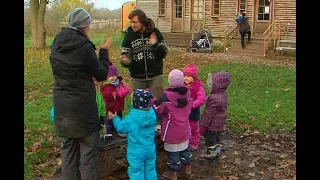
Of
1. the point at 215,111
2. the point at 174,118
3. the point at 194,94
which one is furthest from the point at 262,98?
the point at 174,118

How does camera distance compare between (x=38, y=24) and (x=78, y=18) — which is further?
(x=38, y=24)

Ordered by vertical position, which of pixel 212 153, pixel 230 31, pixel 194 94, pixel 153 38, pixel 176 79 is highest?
pixel 230 31

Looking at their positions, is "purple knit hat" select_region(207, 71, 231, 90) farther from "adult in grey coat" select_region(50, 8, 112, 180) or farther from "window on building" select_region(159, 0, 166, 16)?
"window on building" select_region(159, 0, 166, 16)

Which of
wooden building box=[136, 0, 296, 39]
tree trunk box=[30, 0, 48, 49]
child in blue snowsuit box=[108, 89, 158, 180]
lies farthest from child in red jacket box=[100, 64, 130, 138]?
tree trunk box=[30, 0, 48, 49]

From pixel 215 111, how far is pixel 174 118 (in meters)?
0.67

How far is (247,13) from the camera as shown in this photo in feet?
72.3

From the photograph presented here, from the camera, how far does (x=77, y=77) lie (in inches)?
146

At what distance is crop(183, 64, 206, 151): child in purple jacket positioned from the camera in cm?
501

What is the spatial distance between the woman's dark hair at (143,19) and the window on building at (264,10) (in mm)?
17670

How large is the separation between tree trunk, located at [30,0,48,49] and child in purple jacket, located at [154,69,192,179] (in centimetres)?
1920

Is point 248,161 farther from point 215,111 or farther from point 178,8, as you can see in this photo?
point 178,8

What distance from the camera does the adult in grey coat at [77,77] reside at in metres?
3.66
